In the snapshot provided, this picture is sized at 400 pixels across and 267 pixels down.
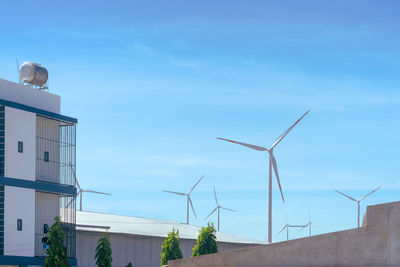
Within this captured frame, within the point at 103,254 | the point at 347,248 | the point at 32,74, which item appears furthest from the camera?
the point at 32,74

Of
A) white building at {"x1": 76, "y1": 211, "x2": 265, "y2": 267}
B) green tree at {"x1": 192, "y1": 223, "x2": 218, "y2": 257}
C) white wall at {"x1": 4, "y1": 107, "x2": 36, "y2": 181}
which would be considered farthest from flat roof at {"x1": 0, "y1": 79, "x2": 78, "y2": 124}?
green tree at {"x1": 192, "y1": 223, "x2": 218, "y2": 257}

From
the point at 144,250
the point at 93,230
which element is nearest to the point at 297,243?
the point at 93,230

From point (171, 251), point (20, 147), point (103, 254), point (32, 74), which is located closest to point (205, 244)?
point (171, 251)

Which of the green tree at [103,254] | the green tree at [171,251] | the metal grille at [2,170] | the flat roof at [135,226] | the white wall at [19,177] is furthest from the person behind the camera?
the flat roof at [135,226]

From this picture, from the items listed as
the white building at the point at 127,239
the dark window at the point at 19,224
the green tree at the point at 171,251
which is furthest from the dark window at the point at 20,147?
the green tree at the point at 171,251

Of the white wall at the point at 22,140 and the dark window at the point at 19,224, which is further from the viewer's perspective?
the dark window at the point at 19,224

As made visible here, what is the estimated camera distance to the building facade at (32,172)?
6556cm

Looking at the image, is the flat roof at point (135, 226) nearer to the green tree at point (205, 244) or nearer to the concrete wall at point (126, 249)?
the concrete wall at point (126, 249)

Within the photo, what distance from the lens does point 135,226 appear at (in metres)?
93.9

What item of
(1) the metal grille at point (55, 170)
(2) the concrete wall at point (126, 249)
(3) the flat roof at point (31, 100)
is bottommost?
(2) the concrete wall at point (126, 249)

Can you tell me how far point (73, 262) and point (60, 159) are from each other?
10372mm

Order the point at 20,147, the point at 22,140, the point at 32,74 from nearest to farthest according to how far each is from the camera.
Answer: the point at 20,147
the point at 22,140
the point at 32,74

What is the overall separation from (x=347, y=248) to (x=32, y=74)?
46.2 metres

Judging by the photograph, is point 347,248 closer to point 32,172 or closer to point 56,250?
point 56,250
